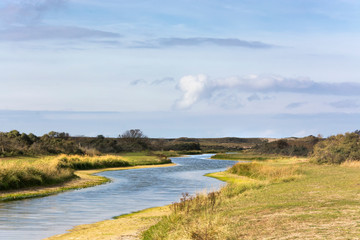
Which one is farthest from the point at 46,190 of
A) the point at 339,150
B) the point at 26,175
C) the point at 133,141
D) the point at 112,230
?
the point at 133,141

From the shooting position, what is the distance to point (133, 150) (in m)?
119

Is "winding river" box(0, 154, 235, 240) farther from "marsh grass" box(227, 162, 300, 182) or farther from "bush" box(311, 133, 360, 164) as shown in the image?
"bush" box(311, 133, 360, 164)

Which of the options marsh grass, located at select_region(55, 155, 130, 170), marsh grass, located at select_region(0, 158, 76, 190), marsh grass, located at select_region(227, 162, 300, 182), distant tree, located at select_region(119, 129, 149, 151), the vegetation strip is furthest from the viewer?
distant tree, located at select_region(119, 129, 149, 151)

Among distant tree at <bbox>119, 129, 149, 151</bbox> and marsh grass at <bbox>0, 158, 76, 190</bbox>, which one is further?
distant tree at <bbox>119, 129, 149, 151</bbox>

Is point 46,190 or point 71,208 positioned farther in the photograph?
point 46,190

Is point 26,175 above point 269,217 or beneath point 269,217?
above

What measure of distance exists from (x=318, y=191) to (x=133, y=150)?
96738 millimetres

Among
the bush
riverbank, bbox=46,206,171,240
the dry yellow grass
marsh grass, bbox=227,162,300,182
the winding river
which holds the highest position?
the bush

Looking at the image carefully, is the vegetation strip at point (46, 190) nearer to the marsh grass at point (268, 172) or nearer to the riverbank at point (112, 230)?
the riverbank at point (112, 230)

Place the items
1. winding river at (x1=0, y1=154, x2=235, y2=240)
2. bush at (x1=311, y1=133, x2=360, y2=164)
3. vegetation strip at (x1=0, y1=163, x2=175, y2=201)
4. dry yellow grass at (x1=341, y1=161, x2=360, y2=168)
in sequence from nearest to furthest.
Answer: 1. winding river at (x1=0, y1=154, x2=235, y2=240)
2. vegetation strip at (x1=0, y1=163, x2=175, y2=201)
3. dry yellow grass at (x1=341, y1=161, x2=360, y2=168)
4. bush at (x1=311, y1=133, x2=360, y2=164)

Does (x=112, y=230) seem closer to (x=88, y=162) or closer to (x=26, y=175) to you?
(x=26, y=175)

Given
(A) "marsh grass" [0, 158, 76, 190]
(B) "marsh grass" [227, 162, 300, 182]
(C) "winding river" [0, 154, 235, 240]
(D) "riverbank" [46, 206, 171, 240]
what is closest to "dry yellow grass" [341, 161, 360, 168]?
(B) "marsh grass" [227, 162, 300, 182]

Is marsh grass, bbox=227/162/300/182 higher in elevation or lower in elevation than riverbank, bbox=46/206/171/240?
higher

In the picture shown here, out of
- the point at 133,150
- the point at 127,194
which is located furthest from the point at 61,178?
the point at 133,150
